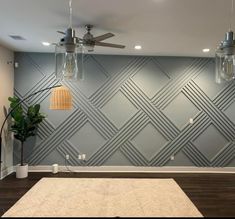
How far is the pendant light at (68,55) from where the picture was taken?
2.39 metres

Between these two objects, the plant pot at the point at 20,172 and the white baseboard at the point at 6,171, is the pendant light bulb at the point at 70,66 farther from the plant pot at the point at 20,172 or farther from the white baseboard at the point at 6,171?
the white baseboard at the point at 6,171

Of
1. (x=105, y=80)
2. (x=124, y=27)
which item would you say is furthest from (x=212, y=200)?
(x=105, y=80)

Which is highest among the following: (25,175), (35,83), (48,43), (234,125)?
(48,43)

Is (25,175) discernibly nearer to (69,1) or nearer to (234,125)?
(69,1)

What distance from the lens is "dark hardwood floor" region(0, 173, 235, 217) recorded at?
3.95 m

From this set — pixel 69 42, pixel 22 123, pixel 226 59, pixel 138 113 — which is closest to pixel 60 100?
pixel 22 123

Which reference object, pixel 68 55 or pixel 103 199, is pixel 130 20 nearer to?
pixel 68 55

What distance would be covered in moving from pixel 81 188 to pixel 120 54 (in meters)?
3.41

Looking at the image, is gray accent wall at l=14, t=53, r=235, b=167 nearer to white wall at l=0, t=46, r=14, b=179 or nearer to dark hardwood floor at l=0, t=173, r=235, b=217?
white wall at l=0, t=46, r=14, b=179

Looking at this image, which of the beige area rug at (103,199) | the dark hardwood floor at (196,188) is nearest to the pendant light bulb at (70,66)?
the beige area rug at (103,199)

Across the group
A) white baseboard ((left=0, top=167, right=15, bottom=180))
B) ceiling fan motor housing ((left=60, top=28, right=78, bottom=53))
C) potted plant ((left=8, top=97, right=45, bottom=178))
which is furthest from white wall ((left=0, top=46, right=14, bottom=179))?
ceiling fan motor housing ((left=60, top=28, right=78, bottom=53))

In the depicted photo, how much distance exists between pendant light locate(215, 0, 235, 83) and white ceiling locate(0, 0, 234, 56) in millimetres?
1059

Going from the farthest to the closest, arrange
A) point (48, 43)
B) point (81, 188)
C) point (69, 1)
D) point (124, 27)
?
point (48, 43)
point (81, 188)
point (124, 27)
point (69, 1)

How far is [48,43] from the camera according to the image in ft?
17.4
